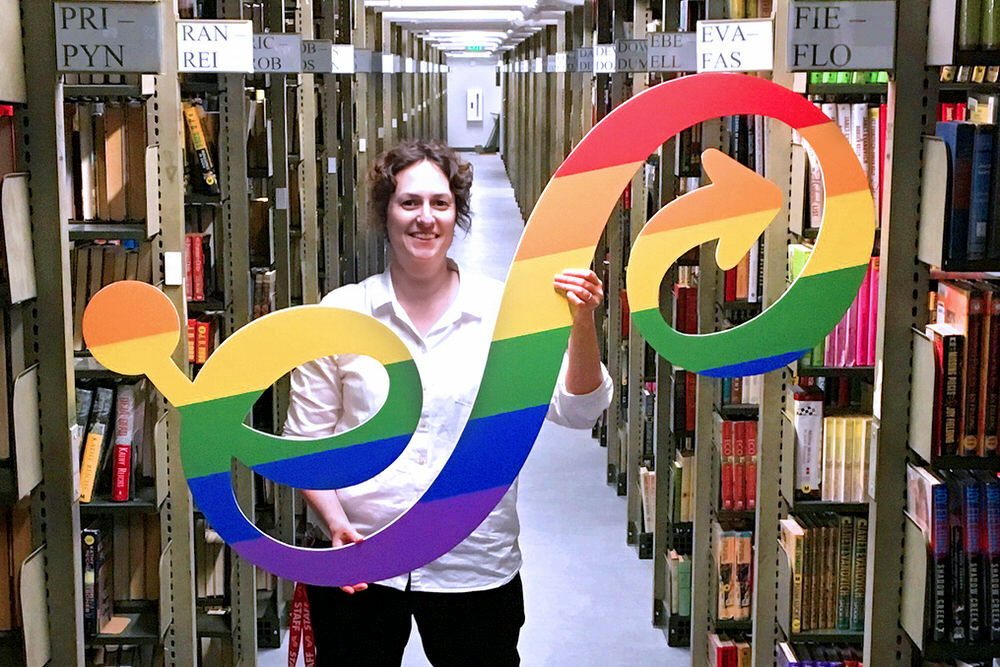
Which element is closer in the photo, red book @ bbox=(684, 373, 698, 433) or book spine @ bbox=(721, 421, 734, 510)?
book spine @ bbox=(721, 421, 734, 510)

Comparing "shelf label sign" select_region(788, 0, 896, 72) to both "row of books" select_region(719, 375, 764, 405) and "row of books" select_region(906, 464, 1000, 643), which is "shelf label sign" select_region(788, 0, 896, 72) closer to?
"row of books" select_region(906, 464, 1000, 643)

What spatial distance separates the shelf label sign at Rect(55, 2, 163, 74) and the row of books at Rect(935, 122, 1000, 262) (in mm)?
1367

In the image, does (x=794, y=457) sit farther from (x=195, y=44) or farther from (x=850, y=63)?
(x=195, y=44)

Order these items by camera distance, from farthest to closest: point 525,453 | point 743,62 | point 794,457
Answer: point 794,457 → point 743,62 → point 525,453

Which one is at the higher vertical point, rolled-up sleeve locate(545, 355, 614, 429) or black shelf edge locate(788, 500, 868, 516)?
rolled-up sleeve locate(545, 355, 614, 429)

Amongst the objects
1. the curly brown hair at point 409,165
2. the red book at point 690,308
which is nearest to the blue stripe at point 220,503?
the curly brown hair at point 409,165

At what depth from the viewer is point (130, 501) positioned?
10.9 ft

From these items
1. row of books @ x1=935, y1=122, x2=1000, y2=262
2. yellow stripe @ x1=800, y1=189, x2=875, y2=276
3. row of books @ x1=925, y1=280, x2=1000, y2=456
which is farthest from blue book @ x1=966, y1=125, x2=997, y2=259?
yellow stripe @ x1=800, y1=189, x2=875, y2=276

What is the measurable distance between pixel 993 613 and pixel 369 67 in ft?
22.9

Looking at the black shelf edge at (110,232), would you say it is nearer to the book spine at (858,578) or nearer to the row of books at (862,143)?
the row of books at (862,143)

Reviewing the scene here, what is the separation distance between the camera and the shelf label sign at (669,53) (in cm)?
364

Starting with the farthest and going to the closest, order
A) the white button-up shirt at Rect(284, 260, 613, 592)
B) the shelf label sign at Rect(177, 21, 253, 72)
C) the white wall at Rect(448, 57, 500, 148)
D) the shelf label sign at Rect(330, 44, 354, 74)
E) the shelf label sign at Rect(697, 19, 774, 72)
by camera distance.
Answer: the white wall at Rect(448, 57, 500, 148) → the shelf label sign at Rect(330, 44, 354, 74) → the shelf label sign at Rect(177, 21, 253, 72) → the shelf label sign at Rect(697, 19, 774, 72) → the white button-up shirt at Rect(284, 260, 613, 592)

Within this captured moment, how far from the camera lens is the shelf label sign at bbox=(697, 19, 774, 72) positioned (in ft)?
9.37

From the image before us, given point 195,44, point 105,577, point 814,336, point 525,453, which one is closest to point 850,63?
point 814,336
